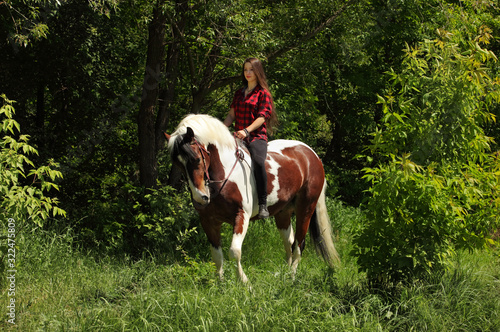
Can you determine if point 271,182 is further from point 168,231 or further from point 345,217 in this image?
point 345,217

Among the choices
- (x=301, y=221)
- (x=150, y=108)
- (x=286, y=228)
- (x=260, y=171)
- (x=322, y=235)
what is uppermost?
(x=150, y=108)

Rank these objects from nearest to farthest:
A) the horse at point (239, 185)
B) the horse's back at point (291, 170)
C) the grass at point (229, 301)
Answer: the grass at point (229, 301), the horse at point (239, 185), the horse's back at point (291, 170)

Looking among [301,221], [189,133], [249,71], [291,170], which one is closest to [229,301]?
[189,133]

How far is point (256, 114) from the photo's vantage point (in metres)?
5.49

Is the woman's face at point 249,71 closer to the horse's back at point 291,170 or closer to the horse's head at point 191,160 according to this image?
the horse's back at point 291,170

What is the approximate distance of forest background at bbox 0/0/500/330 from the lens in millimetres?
4594

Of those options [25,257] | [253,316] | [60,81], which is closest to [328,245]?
[253,316]

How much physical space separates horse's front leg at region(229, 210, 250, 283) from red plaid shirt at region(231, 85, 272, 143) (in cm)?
98

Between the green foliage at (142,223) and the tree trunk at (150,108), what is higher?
the tree trunk at (150,108)

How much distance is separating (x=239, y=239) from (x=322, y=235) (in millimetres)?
1989

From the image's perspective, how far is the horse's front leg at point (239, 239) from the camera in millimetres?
4855

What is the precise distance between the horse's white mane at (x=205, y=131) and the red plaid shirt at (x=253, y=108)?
519 millimetres

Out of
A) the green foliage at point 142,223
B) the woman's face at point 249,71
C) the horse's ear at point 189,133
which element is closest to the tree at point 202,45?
the green foliage at point 142,223

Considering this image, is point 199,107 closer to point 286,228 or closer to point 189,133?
point 286,228
